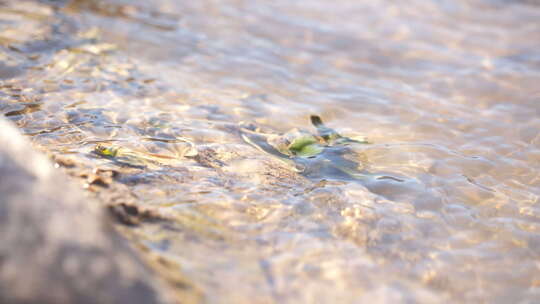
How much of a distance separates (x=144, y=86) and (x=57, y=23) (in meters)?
1.61

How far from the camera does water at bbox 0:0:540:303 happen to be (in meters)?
1.85

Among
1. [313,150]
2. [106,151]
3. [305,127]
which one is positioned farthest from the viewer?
[305,127]

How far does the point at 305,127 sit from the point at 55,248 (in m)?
2.29

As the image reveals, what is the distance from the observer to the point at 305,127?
3.25 meters

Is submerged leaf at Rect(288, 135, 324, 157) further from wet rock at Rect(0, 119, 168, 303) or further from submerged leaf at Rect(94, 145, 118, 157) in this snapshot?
wet rock at Rect(0, 119, 168, 303)

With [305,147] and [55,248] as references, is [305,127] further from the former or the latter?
[55,248]

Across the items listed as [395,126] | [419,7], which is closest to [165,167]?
[395,126]

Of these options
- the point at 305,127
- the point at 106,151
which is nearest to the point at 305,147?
the point at 305,127

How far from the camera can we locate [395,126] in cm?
340

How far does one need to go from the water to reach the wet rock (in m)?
0.34

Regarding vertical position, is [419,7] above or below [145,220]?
above

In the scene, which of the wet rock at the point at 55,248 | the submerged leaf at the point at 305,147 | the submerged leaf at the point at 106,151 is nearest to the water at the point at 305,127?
the submerged leaf at the point at 106,151

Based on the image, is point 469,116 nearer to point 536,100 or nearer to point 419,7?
point 536,100

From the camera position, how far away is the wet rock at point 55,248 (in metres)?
1.09
